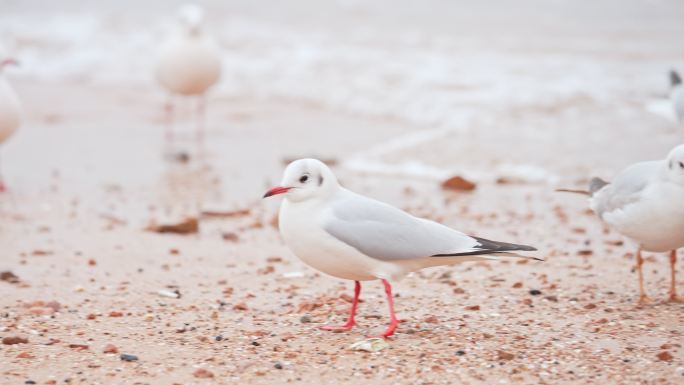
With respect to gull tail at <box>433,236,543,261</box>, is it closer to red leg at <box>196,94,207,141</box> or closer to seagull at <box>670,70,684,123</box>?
seagull at <box>670,70,684,123</box>

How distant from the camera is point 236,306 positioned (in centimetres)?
462

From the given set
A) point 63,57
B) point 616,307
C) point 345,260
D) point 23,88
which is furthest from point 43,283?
point 63,57

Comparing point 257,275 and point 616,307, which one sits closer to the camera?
point 616,307

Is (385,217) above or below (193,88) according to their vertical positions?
below

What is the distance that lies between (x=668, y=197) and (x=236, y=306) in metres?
2.11

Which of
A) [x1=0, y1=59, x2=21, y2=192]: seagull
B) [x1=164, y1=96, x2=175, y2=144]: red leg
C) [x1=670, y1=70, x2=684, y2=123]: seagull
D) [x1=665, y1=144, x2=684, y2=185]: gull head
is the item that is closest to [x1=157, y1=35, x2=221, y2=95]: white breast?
[x1=164, y1=96, x2=175, y2=144]: red leg

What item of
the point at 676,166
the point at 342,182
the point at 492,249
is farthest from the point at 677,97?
the point at 492,249

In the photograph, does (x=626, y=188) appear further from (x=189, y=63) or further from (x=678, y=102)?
(x=189, y=63)

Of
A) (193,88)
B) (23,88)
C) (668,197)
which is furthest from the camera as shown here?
(23,88)

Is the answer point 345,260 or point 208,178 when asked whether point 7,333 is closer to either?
point 345,260

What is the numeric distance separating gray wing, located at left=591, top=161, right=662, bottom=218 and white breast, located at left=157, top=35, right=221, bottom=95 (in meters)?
6.66

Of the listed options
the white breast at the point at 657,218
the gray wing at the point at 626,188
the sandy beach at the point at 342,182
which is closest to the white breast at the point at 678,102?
the sandy beach at the point at 342,182

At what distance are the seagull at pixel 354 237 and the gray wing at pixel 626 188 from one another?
96cm

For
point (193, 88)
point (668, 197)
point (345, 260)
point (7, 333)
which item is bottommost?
point (7, 333)
